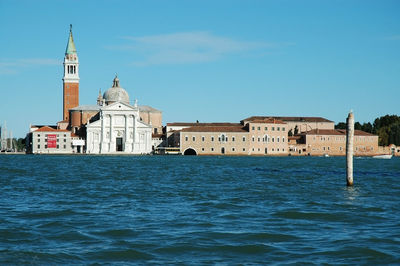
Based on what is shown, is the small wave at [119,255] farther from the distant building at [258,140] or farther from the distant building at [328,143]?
the distant building at [328,143]

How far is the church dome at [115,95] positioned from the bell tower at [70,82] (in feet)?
15.5

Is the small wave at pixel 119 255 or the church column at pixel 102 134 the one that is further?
the church column at pixel 102 134

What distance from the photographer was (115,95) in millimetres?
87250

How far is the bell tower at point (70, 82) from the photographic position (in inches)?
3553

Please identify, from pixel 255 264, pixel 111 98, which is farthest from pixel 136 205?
Result: pixel 111 98

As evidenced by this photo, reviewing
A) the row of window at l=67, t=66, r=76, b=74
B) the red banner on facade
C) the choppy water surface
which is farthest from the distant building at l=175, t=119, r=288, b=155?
the choppy water surface

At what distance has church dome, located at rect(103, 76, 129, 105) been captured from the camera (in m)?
87.1

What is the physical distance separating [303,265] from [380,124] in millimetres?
97250

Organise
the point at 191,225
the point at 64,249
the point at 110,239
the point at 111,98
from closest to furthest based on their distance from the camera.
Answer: the point at 64,249
the point at 110,239
the point at 191,225
the point at 111,98

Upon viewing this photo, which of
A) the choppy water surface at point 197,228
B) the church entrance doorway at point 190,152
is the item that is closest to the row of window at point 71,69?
the church entrance doorway at point 190,152

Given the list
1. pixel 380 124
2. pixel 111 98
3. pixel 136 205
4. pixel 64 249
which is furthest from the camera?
pixel 380 124

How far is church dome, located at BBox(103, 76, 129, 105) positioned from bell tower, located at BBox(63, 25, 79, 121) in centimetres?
472

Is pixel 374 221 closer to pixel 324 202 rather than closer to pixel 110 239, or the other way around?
pixel 324 202

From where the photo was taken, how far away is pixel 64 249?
28.0ft
